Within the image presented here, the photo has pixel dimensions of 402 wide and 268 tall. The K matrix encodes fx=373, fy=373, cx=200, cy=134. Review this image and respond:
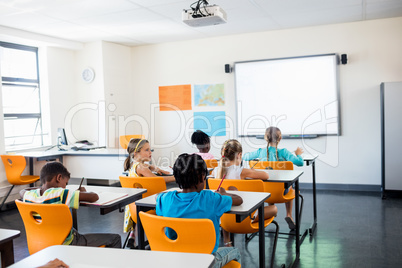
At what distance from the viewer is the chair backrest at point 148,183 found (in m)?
2.98

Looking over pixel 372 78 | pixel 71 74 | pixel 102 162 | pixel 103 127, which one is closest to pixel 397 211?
pixel 372 78

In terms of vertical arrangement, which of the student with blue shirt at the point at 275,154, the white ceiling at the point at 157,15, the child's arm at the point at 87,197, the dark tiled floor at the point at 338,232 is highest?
the white ceiling at the point at 157,15

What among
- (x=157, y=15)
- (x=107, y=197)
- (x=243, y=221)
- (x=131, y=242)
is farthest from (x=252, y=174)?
(x=157, y=15)

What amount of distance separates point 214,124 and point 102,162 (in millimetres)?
2187

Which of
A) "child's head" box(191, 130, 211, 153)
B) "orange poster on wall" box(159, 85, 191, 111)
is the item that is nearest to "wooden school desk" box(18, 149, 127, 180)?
"child's head" box(191, 130, 211, 153)

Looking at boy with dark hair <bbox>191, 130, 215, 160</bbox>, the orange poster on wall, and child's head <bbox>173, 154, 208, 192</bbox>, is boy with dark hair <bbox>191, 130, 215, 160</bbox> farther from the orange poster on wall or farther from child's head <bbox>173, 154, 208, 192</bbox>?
the orange poster on wall

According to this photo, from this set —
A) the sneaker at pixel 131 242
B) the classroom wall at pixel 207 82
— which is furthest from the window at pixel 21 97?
the sneaker at pixel 131 242

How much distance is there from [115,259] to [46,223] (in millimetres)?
996

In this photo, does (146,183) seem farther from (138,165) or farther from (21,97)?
(21,97)

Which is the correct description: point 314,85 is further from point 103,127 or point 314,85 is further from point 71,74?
point 71,74

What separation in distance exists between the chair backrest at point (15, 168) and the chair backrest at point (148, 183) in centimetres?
279

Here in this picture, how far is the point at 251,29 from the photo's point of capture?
239 inches

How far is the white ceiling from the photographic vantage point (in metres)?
4.57

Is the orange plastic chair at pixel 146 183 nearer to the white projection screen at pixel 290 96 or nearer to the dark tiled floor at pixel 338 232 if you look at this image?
the dark tiled floor at pixel 338 232
